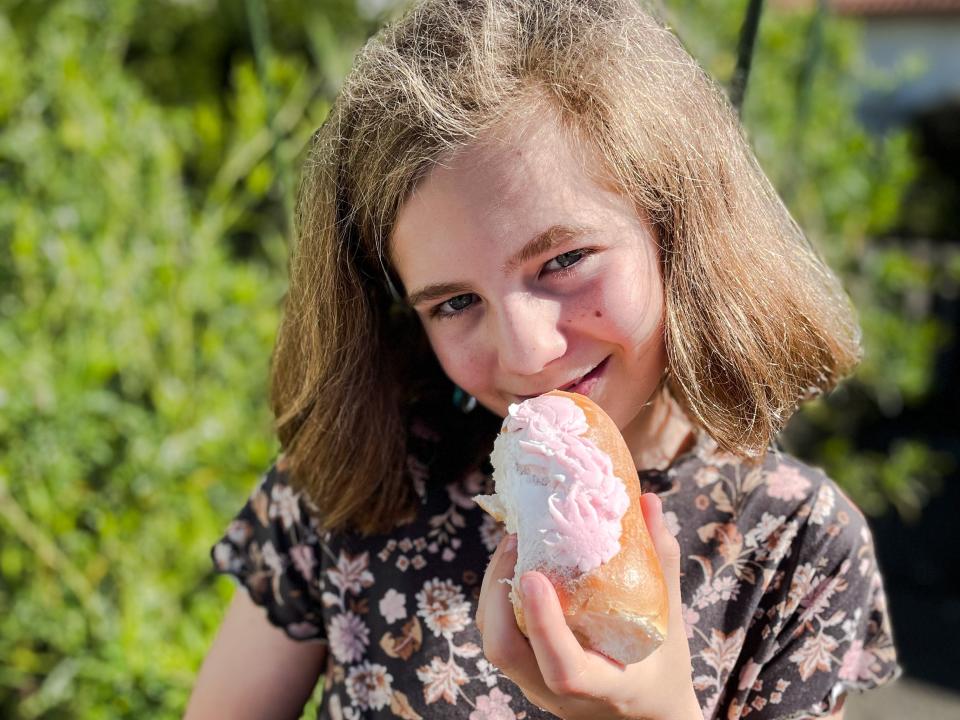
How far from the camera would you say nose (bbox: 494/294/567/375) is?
110 cm

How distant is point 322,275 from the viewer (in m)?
1.32

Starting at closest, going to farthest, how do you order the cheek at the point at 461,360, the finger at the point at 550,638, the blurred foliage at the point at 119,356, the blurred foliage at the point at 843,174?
the finger at the point at 550,638 → the cheek at the point at 461,360 → the blurred foliage at the point at 119,356 → the blurred foliage at the point at 843,174

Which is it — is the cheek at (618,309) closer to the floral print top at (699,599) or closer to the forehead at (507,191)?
the forehead at (507,191)

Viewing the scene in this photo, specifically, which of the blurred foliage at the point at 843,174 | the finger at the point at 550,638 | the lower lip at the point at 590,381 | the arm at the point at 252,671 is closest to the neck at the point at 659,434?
the lower lip at the point at 590,381

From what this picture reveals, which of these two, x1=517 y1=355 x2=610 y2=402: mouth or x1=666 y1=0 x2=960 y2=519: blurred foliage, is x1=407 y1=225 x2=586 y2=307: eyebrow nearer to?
x1=517 y1=355 x2=610 y2=402: mouth

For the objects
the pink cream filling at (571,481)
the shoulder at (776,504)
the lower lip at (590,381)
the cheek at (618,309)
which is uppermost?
the cheek at (618,309)

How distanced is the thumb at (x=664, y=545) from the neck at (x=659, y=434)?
265 mm

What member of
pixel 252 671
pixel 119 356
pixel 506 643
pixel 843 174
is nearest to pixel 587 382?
pixel 506 643

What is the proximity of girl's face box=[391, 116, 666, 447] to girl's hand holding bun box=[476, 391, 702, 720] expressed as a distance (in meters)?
0.07

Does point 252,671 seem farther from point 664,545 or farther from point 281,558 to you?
point 664,545

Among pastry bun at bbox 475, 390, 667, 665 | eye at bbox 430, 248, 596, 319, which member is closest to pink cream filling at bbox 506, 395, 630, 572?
pastry bun at bbox 475, 390, 667, 665

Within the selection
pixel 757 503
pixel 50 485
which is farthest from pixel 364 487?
pixel 50 485

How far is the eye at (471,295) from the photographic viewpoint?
3.69 ft

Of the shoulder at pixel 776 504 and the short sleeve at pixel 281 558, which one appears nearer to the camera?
the shoulder at pixel 776 504
